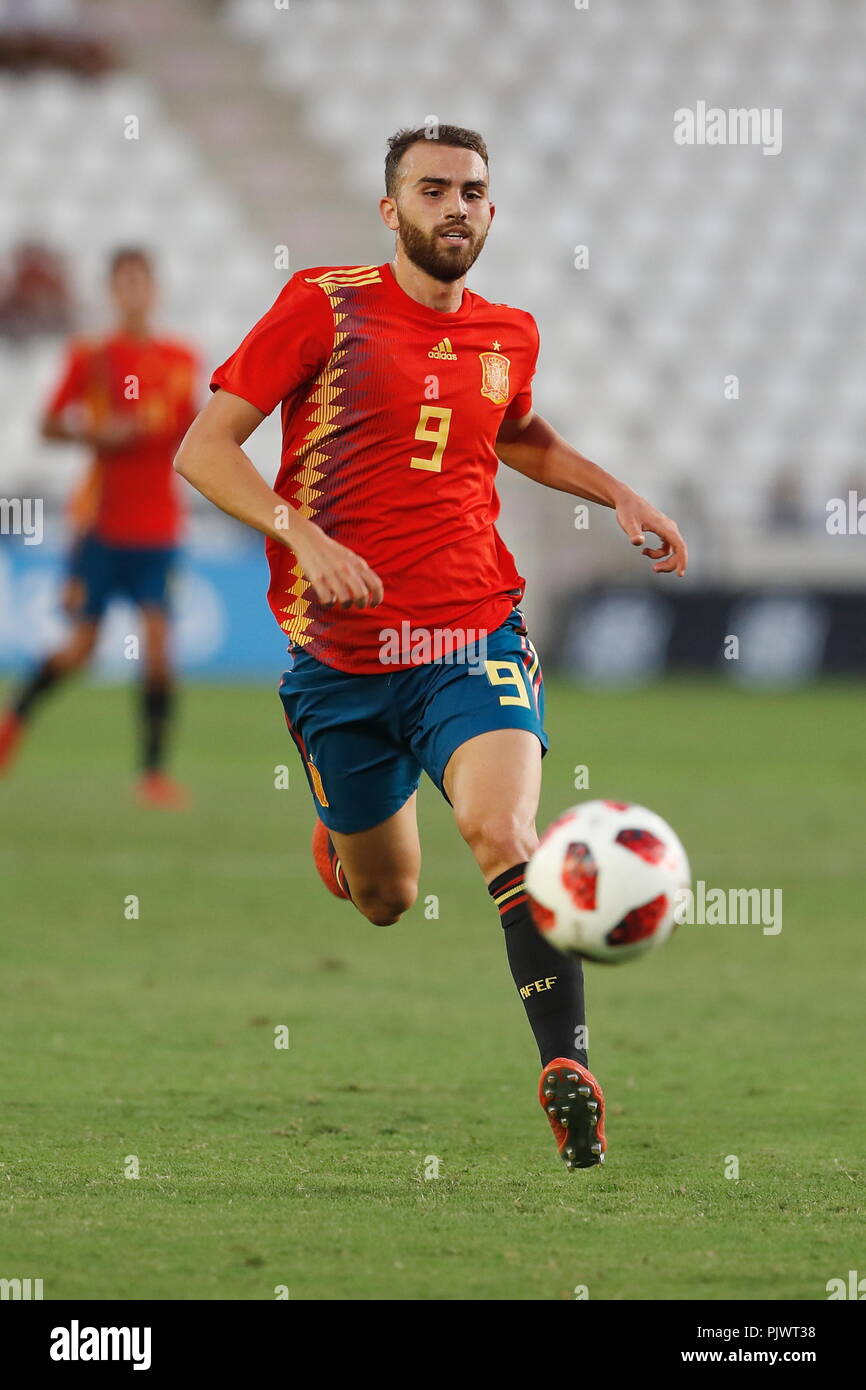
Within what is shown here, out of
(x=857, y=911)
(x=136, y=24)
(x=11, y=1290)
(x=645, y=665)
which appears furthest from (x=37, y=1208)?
(x=136, y=24)

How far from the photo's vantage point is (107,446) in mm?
10094

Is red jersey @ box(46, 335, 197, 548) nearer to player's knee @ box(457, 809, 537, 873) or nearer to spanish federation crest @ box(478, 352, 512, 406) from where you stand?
spanish federation crest @ box(478, 352, 512, 406)

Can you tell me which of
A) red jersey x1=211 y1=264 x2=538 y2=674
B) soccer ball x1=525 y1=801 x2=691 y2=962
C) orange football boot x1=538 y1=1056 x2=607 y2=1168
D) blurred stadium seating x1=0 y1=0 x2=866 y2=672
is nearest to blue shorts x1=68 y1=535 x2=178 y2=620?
red jersey x1=211 y1=264 x2=538 y2=674

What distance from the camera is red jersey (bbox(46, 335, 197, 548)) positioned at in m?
10.1

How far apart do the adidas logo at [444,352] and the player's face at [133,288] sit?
5.58 metres

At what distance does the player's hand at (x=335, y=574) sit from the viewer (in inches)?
154

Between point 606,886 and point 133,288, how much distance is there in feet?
21.9

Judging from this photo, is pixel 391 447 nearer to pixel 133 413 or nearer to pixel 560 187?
pixel 133 413

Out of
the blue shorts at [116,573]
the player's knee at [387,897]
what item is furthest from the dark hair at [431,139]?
the blue shorts at [116,573]

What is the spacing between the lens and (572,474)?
4.98 meters

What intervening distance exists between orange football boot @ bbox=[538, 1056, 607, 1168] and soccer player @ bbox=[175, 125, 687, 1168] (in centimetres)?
20

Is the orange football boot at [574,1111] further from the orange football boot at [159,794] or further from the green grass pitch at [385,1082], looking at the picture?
the orange football boot at [159,794]

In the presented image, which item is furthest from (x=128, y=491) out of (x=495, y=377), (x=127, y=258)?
(x=495, y=377)

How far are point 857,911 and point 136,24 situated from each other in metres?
16.9
